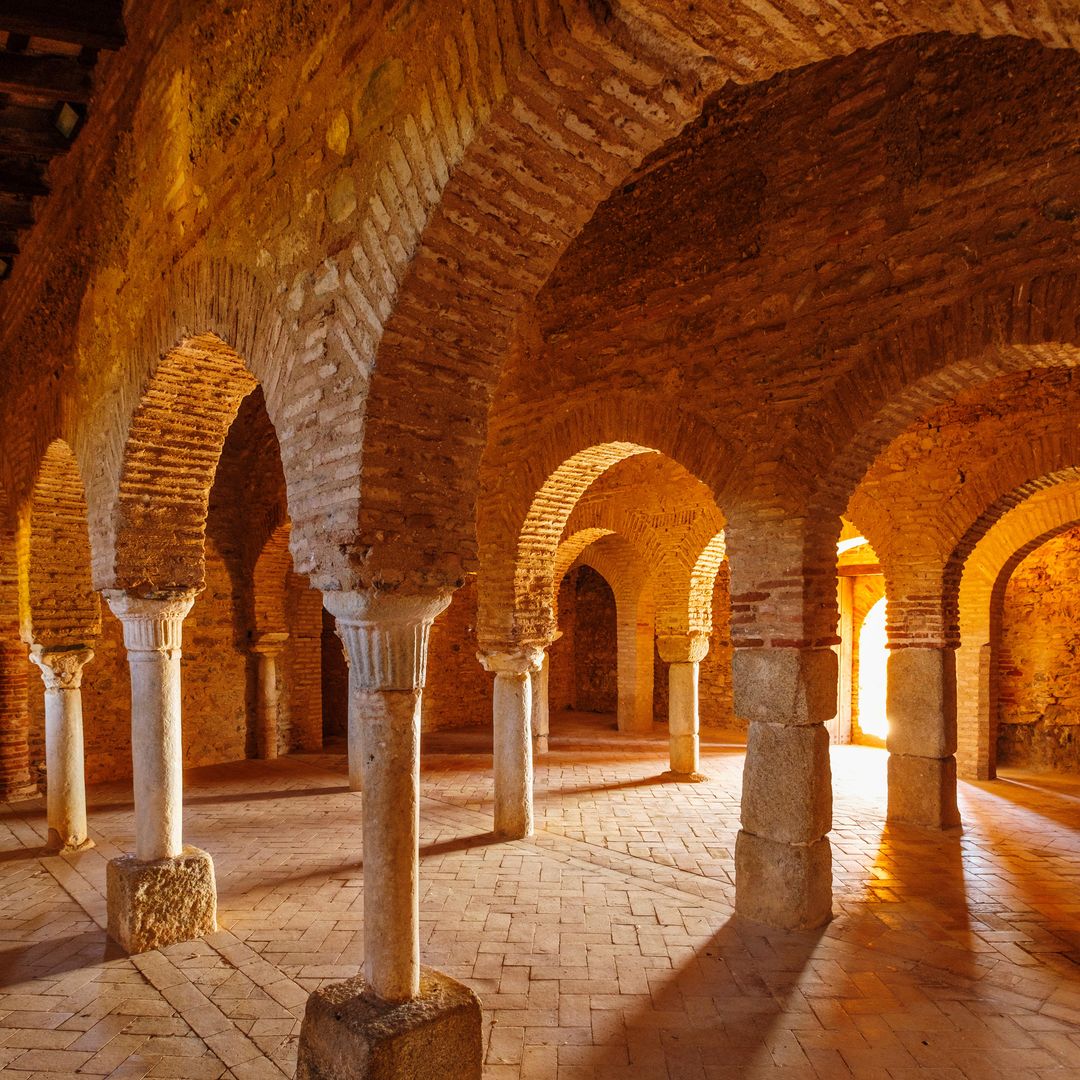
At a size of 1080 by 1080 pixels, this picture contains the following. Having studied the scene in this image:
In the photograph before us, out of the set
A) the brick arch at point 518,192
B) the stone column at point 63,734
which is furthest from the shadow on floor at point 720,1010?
the stone column at point 63,734

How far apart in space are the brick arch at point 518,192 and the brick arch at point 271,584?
28.4 feet

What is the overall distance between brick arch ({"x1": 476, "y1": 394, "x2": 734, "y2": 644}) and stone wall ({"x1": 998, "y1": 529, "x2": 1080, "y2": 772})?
24.8ft

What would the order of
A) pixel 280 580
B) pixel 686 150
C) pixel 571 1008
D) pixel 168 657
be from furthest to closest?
1. pixel 280 580
2. pixel 686 150
3. pixel 168 657
4. pixel 571 1008

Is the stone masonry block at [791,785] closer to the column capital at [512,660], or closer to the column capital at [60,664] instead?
the column capital at [512,660]

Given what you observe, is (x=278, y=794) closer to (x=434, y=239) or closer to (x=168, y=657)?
(x=168, y=657)

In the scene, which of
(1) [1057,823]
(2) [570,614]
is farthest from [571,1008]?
(2) [570,614]

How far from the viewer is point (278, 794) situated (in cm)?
959

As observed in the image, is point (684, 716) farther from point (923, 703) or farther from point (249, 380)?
point (249, 380)

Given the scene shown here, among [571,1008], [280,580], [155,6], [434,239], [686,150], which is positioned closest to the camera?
[434,239]

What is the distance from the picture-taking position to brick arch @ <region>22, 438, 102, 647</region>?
693cm

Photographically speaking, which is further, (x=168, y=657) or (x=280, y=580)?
(x=280, y=580)

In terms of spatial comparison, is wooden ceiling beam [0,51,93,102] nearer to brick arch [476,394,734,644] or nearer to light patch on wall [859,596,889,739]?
brick arch [476,394,734,644]

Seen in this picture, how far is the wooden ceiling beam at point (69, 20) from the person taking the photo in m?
4.71

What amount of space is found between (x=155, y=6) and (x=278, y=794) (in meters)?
7.94
